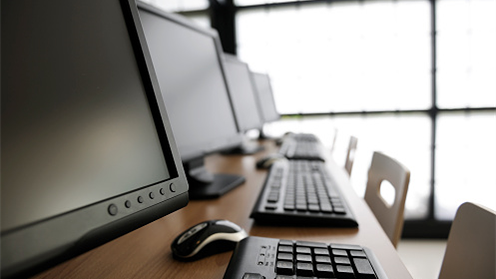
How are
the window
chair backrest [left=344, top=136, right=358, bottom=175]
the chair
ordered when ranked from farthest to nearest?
the window
chair backrest [left=344, top=136, right=358, bottom=175]
the chair

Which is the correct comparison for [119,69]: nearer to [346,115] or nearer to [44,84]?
[44,84]

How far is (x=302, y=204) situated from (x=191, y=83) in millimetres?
499

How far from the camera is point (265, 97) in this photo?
2.76 meters

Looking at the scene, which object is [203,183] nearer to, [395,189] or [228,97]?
[228,97]

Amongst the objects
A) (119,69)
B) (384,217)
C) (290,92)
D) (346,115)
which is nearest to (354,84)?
(346,115)

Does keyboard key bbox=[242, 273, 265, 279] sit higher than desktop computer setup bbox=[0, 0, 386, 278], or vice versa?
desktop computer setup bbox=[0, 0, 386, 278]

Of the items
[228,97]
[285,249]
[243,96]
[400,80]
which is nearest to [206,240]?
[285,249]

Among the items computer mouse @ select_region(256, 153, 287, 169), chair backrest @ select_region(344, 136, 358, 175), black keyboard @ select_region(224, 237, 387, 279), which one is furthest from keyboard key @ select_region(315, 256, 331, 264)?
chair backrest @ select_region(344, 136, 358, 175)

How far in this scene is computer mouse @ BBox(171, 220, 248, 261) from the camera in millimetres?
541

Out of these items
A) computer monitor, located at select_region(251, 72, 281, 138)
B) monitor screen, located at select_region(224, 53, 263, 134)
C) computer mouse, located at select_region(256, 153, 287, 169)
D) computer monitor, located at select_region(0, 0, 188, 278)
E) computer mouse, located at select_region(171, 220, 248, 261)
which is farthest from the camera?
computer monitor, located at select_region(251, 72, 281, 138)

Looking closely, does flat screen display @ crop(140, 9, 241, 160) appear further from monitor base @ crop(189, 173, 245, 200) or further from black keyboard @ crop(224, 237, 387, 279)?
black keyboard @ crop(224, 237, 387, 279)

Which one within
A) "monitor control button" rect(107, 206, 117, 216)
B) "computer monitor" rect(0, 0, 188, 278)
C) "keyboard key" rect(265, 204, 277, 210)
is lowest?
"keyboard key" rect(265, 204, 277, 210)

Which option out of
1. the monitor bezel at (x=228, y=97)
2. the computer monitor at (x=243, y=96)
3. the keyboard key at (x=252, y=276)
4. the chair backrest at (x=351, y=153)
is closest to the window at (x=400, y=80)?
the chair backrest at (x=351, y=153)

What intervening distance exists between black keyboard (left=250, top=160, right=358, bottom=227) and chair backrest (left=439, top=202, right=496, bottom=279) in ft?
0.61
